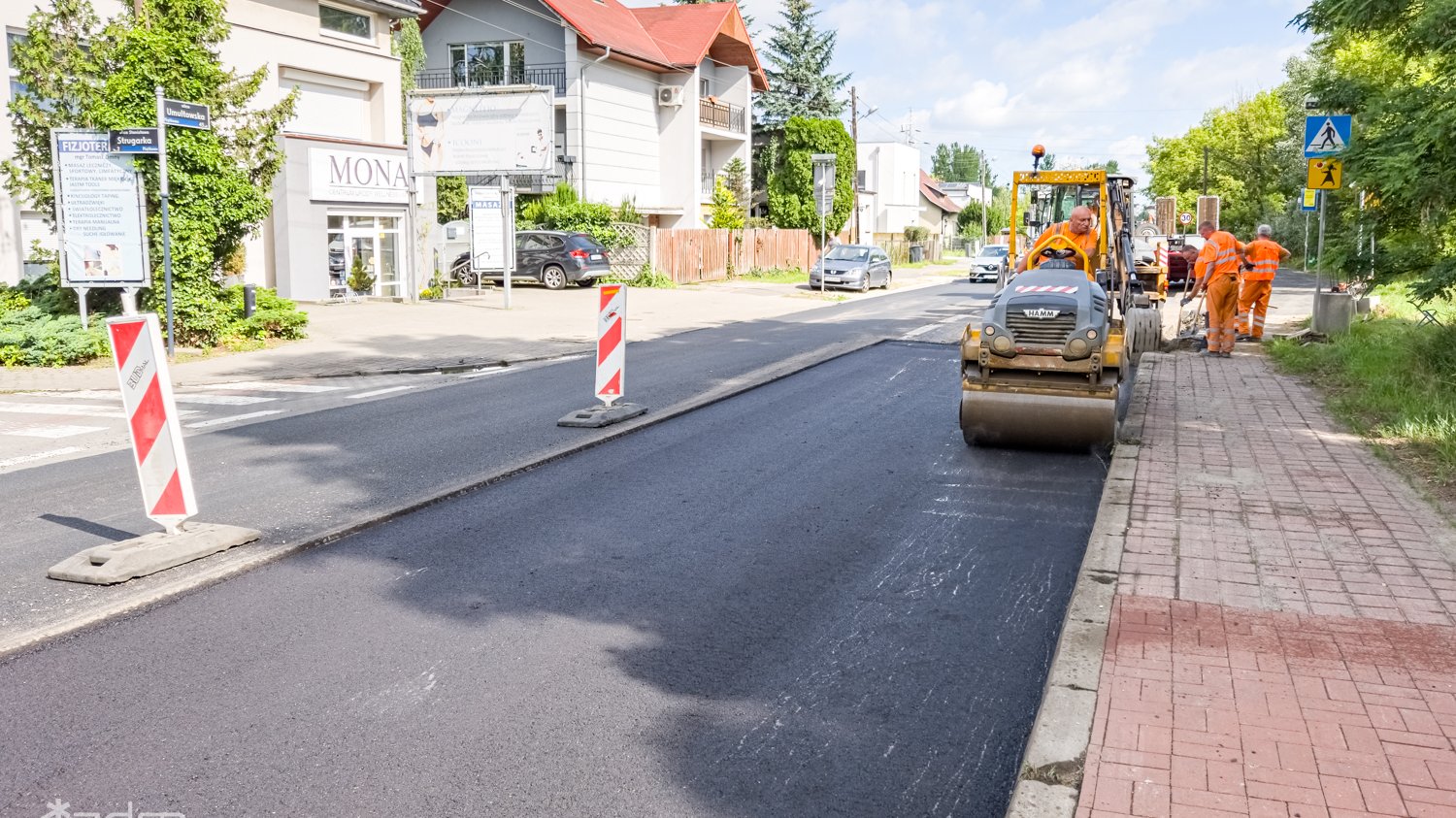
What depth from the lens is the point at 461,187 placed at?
132ft

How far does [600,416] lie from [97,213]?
993 cm

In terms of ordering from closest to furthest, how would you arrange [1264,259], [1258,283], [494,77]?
[1264,259] < [1258,283] < [494,77]

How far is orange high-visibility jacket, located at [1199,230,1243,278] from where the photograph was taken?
16.1m

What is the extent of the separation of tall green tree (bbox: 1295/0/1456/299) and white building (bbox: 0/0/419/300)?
18992mm

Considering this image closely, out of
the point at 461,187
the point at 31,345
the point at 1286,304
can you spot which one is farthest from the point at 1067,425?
the point at 461,187

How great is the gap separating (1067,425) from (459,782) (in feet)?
21.5

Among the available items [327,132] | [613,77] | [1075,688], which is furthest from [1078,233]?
[613,77]

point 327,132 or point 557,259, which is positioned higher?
point 327,132

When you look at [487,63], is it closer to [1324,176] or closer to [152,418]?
[1324,176]

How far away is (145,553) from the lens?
20.6 feet

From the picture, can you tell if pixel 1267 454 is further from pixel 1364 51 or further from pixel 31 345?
pixel 1364 51

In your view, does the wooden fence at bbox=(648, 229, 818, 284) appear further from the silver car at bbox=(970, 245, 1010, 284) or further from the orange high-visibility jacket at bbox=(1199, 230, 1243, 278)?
the orange high-visibility jacket at bbox=(1199, 230, 1243, 278)

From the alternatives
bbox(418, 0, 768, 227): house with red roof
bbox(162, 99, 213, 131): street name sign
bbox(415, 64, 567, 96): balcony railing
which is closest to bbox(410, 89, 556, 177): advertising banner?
bbox(418, 0, 768, 227): house with red roof

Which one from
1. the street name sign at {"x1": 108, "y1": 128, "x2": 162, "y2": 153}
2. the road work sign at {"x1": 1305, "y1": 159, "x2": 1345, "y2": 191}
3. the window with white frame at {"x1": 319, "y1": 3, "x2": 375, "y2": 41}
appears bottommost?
the road work sign at {"x1": 1305, "y1": 159, "x2": 1345, "y2": 191}
